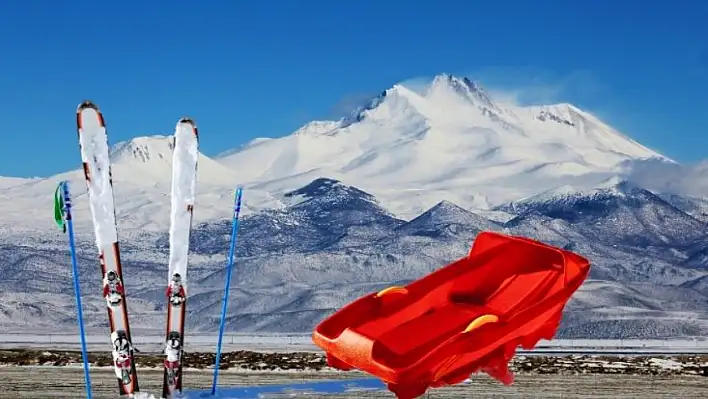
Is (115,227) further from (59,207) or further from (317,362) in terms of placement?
(317,362)

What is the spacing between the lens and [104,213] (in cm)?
1557

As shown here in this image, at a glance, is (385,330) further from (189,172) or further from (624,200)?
(624,200)

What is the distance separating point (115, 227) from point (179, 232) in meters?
1.03

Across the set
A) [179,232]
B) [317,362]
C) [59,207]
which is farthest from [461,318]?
[317,362]

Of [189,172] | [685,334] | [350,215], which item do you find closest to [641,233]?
[350,215]

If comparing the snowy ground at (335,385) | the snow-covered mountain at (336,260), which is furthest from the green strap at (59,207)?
the snow-covered mountain at (336,260)

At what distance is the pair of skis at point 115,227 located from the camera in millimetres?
15367

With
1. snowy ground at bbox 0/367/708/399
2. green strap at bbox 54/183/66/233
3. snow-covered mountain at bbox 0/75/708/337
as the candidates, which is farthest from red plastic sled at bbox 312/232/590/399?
snow-covered mountain at bbox 0/75/708/337

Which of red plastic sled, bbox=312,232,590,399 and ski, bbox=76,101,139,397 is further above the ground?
ski, bbox=76,101,139,397

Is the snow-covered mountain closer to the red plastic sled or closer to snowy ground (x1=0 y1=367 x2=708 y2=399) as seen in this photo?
snowy ground (x1=0 y1=367 x2=708 y2=399)

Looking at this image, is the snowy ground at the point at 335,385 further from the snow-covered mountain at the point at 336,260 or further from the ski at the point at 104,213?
the snow-covered mountain at the point at 336,260

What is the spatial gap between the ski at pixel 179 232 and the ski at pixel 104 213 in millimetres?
732

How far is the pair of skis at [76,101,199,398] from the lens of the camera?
15367 mm

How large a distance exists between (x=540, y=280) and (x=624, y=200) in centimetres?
18434
